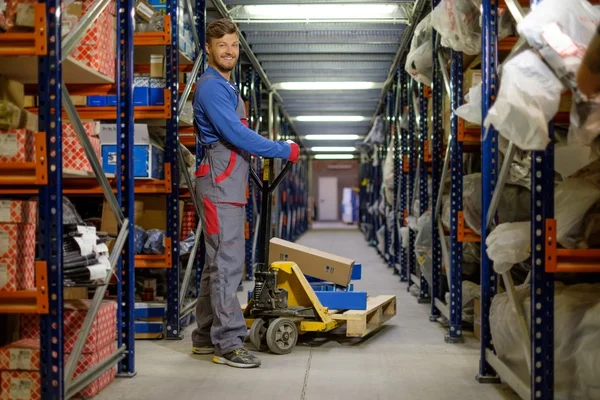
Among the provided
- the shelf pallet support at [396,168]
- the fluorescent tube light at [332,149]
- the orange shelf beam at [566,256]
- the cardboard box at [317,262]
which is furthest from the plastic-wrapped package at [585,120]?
the fluorescent tube light at [332,149]

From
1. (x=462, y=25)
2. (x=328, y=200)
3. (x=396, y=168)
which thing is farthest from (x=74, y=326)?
(x=328, y=200)

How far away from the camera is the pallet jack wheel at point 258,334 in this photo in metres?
4.60

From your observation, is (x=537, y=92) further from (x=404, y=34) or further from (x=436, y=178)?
(x=404, y=34)

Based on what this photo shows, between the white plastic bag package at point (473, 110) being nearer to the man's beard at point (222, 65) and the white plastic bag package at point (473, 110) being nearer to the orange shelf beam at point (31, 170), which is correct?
the man's beard at point (222, 65)

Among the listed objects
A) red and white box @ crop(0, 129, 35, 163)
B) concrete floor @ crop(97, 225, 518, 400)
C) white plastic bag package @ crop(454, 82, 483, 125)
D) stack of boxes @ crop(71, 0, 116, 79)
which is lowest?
concrete floor @ crop(97, 225, 518, 400)

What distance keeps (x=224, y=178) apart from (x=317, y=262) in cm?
172

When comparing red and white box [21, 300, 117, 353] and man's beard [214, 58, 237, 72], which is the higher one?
man's beard [214, 58, 237, 72]

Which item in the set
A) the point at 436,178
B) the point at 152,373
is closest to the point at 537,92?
the point at 152,373

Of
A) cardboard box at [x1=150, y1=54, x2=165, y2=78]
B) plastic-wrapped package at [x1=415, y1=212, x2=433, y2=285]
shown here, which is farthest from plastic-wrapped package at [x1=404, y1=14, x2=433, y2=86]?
cardboard box at [x1=150, y1=54, x2=165, y2=78]

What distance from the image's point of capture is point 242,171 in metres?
4.20

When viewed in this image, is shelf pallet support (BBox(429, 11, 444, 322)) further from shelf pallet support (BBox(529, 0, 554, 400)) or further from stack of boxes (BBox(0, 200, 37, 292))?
stack of boxes (BBox(0, 200, 37, 292))

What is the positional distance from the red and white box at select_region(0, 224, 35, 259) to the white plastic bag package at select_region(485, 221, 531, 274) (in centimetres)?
222

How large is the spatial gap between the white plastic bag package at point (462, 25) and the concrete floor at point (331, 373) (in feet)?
7.00

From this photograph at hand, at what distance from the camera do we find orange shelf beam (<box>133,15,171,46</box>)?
493 centimetres
